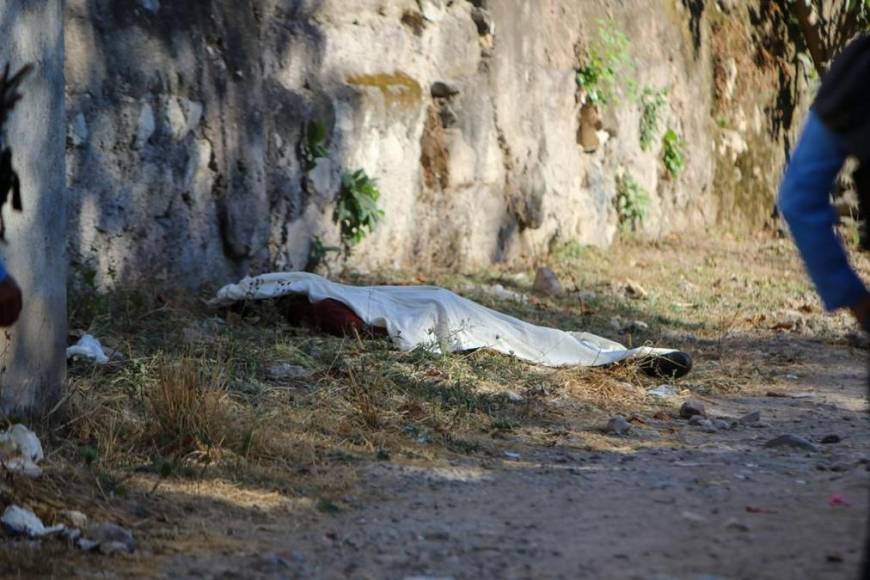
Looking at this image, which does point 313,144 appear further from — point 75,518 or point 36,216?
point 75,518

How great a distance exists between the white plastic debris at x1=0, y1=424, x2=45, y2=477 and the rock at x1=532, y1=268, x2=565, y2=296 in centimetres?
532

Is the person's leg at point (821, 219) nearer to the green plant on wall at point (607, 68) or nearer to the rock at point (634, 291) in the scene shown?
the rock at point (634, 291)

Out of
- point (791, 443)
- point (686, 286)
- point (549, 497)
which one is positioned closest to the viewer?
point (549, 497)

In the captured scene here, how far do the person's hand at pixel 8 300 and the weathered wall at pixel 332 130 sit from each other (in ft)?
13.0

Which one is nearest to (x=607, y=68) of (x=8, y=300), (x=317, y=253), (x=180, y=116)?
(x=317, y=253)

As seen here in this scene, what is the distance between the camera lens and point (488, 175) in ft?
33.3

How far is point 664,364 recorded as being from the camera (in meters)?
6.58

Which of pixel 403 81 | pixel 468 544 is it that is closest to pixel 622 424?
pixel 468 544

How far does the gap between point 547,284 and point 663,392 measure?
2.99m

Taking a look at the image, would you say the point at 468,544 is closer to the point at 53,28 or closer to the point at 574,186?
the point at 53,28

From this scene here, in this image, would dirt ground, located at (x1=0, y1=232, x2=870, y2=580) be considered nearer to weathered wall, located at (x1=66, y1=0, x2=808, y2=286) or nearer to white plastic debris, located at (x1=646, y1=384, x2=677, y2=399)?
white plastic debris, located at (x1=646, y1=384, x2=677, y2=399)

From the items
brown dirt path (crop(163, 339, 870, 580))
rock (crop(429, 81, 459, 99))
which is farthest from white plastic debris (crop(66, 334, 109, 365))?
rock (crop(429, 81, 459, 99))

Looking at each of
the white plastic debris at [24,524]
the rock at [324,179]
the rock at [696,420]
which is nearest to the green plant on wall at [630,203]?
the rock at [324,179]

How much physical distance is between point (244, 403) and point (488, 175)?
5.14 metres
